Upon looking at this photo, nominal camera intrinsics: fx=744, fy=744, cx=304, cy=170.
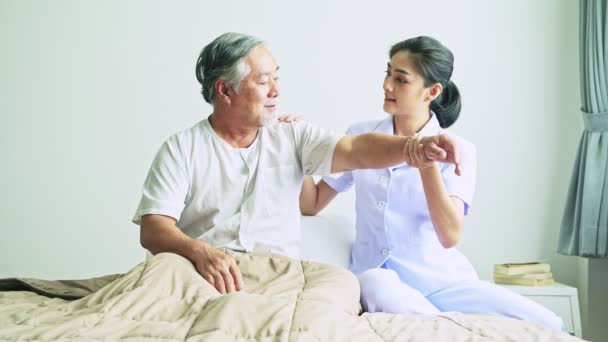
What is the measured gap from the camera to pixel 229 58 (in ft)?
7.38

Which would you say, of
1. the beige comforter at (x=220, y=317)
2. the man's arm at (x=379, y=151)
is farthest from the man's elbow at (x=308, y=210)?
the beige comforter at (x=220, y=317)

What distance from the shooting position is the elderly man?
2109 mm

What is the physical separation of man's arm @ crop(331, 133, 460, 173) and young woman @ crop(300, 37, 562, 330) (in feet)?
0.45

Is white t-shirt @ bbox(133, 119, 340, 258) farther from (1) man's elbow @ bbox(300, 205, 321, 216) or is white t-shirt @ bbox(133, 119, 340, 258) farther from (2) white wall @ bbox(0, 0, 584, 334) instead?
(2) white wall @ bbox(0, 0, 584, 334)

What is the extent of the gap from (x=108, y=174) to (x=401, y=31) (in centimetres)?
150

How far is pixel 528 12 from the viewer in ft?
11.4

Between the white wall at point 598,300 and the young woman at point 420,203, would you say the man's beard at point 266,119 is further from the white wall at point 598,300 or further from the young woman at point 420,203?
the white wall at point 598,300

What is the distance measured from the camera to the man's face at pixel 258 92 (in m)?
2.22

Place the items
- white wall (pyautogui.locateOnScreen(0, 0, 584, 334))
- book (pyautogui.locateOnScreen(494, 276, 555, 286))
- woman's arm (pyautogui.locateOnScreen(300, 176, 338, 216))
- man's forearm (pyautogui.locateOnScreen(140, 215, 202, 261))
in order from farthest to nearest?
white wall (pyautogui.locateOnScreen(0, 0, 584, 334)) → book (pyautogui.locateOnScreen(494, 276, 555, 286)) → woman's arm (pyautogui.locateOnScreen(300, 176, 338, 216)) → man's forearm (pyautogui.locateOnScreen(140, 215, 202, 261))

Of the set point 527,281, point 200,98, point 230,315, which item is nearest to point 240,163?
point 230,315

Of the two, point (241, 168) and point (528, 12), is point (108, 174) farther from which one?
point (528, 12)

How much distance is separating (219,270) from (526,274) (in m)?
1.65

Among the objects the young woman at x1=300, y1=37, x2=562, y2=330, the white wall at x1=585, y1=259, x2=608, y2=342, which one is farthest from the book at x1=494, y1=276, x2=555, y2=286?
the young woman at x1=300, y1=37, x2=562, y2=330

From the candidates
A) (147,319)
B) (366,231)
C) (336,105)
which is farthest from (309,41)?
(147,319)
